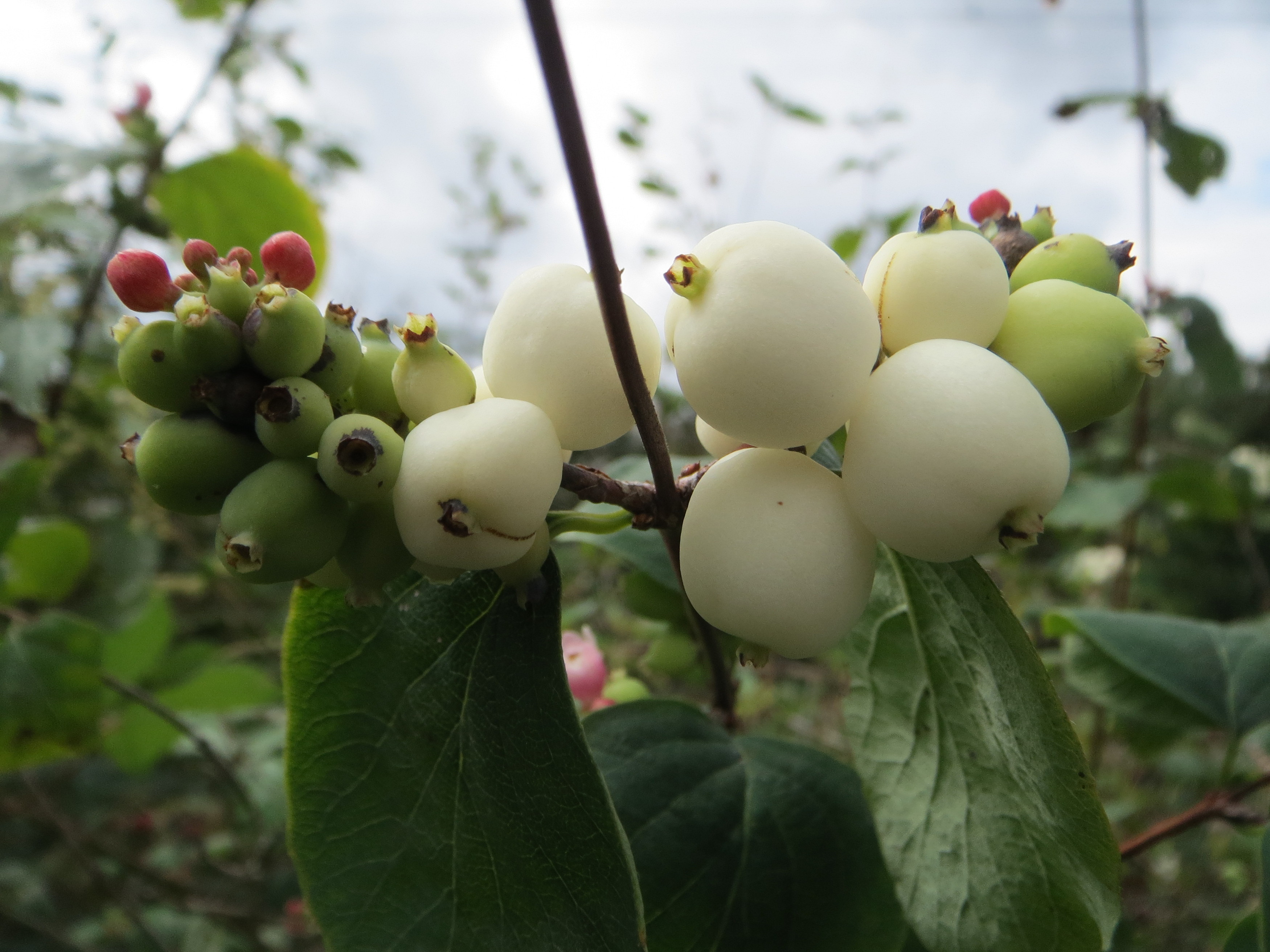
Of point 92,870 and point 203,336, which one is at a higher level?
point 203,336

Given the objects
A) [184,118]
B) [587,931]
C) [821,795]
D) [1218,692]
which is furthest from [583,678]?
[184,118]

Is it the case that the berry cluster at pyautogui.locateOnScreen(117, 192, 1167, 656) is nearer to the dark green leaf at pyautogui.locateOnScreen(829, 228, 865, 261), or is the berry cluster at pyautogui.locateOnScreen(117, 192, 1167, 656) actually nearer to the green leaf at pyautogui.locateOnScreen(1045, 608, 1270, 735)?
the green leaf at pyautogui.locateOnScreen(1045, 608, 1270, 735)

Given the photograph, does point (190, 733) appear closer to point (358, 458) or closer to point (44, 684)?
point (44, 684)

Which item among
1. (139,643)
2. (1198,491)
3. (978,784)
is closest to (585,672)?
(978,784)

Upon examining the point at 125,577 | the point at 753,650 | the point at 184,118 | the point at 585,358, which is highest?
the point at 184,118

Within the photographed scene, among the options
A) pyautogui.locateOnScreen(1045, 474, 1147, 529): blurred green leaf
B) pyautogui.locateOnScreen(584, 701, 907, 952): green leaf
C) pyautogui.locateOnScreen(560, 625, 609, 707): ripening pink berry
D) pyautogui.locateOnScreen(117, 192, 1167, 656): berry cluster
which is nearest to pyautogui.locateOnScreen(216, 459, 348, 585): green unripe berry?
pyautogui.locateOnScreen(117, 192, 1167, 656): berry cluster

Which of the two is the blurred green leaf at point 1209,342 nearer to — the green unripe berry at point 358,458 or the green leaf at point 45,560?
the green unripe berry at point 358,458

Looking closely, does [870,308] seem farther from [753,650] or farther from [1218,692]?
[1218,692]
